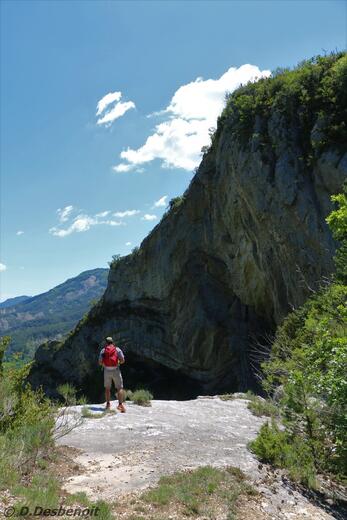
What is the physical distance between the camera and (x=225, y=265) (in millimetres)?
34531

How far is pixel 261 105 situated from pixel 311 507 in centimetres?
2272

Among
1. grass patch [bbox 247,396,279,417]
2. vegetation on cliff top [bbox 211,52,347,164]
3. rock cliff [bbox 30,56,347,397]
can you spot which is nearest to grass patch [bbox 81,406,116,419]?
grass patch [bbox 247,396,279,417]

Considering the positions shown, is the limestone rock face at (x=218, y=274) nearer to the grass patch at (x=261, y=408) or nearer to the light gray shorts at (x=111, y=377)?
the grass patch at (x=261, y=408)

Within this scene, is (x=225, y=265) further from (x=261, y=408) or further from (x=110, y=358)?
(x=110, y=358)

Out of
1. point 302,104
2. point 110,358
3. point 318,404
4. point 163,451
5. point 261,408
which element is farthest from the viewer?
point 302,104

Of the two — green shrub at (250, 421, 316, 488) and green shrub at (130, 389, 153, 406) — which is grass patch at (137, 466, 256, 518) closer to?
green shrub at (250, 421, 316, 488)

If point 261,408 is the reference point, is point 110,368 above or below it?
above

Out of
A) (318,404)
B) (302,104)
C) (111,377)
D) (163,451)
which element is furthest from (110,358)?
(302,104)

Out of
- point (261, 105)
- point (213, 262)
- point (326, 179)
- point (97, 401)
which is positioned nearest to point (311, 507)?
point (326, 179)

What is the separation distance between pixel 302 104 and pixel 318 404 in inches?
726

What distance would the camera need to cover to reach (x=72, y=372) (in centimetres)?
4794

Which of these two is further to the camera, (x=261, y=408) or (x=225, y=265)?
(x=225, y=265)

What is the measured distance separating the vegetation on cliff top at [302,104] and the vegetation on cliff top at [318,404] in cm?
1328

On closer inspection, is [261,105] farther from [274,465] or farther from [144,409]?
[274,465]
